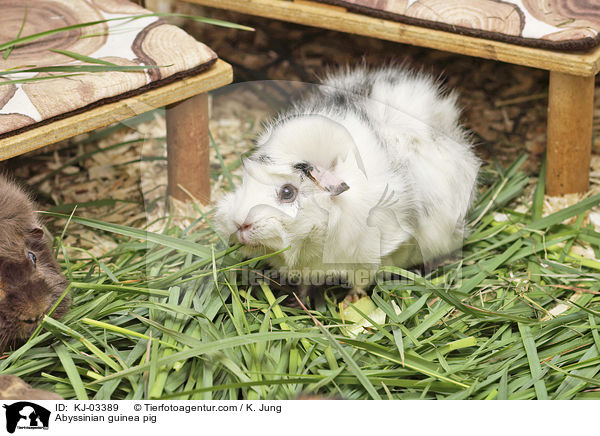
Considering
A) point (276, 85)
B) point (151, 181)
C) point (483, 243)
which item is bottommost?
point (483, 243)

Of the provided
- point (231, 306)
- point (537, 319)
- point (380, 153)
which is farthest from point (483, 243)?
point (231, 306)

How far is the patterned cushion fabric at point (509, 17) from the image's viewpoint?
2.36 metres

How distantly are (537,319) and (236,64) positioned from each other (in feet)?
6.91

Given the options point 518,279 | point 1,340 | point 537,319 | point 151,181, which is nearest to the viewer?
point 1,340

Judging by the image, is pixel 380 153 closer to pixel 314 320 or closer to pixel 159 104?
pixel 314 320

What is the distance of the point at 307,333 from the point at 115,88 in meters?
1.11

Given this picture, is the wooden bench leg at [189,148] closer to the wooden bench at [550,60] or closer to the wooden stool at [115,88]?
the wooden stool at [115,88]

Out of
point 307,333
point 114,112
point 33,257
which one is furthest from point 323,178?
point 33,257

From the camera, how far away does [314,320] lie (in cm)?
200

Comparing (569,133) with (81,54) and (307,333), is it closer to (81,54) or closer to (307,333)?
(307,333)

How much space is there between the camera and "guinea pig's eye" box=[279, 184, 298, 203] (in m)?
1.92
